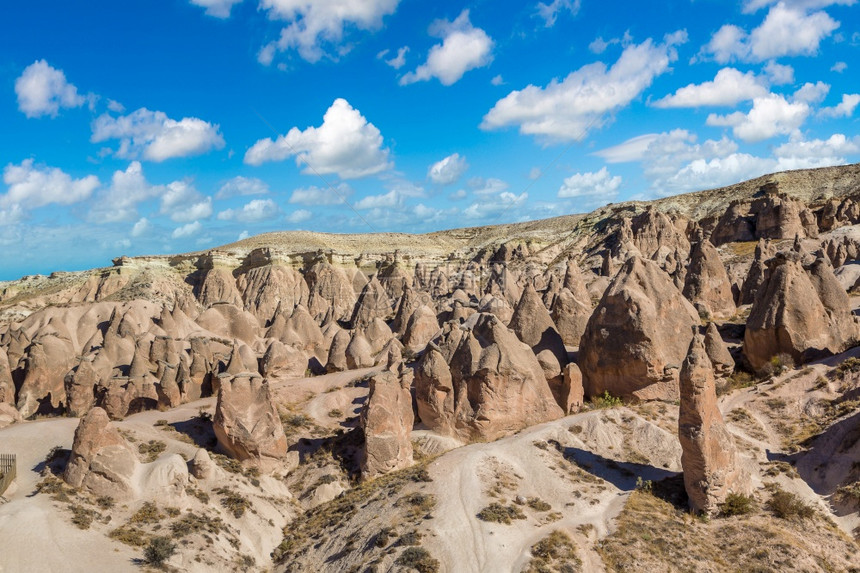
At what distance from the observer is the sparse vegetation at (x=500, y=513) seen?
18684 millimetres

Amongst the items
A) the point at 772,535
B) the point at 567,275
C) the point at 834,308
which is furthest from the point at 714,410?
the point at 567,275

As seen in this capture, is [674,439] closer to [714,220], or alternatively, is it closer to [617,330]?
[617,330]

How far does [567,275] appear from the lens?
45.8 metres

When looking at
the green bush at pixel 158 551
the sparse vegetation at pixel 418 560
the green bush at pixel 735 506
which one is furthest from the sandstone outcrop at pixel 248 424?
the green bush at pixel 735 506

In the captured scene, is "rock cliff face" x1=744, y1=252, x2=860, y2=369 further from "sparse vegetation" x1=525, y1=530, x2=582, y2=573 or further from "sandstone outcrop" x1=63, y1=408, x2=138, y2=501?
"sandstone outcrop" x1=63, y1=408, x2=138, y2=501

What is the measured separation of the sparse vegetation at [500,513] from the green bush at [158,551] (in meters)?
9.35

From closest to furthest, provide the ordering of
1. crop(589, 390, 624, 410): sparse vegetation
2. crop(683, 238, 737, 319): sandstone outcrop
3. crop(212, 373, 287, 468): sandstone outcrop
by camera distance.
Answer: crop(212, 373, 287, 468): sandstone outcrop → crop(589, 390, 624, 410): sparse vegetation → crop(683, 238, 737, 319): sandstone outcrop

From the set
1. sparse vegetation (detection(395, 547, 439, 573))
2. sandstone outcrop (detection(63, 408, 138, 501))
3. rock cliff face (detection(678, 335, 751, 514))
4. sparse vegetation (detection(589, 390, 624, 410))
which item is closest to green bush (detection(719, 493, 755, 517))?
rock cliff face (detection(678, 335, 751, 514))

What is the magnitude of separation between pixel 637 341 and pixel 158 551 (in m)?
19.6

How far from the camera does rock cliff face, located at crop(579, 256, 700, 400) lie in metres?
26.2

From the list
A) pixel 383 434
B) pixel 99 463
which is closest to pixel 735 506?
pixel 383 434

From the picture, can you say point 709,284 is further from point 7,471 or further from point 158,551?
point 7,471

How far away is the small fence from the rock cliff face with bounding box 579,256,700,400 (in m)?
22.9

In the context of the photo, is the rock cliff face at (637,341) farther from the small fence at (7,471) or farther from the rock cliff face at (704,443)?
the small fence at (7,471)
